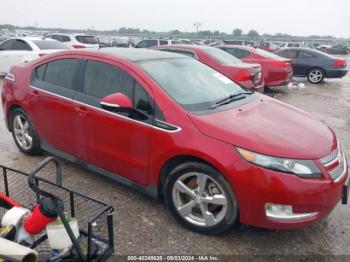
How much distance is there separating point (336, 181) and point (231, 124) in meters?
0.96

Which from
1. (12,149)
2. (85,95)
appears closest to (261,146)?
(85,95)

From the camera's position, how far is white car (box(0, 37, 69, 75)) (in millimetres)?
11250

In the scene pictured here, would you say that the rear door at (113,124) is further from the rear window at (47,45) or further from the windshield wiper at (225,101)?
the rear window at (47,45)

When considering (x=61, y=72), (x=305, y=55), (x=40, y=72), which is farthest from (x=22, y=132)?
(x=305, y=55)

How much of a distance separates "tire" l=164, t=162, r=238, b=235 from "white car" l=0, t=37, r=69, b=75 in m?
9.33

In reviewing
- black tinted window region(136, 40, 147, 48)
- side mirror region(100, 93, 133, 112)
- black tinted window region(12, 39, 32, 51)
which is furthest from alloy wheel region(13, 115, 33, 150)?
black tinted window region(136, 40, 147, 48)

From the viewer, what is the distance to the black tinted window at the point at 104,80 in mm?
3535

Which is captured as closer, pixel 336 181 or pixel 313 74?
pixel 336 181

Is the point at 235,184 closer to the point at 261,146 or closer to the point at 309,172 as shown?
the point at 261,146

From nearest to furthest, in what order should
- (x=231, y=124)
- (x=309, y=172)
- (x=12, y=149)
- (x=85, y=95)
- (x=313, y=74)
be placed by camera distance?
(x=309, y=172) → (x=231, y=124) → (x=85, y=95) → (x=12, y=149) → (x=313, y=74)

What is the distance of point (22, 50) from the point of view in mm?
11531

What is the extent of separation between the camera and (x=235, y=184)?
9.21 feet

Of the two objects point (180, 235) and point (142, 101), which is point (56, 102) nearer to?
point (142, 101)

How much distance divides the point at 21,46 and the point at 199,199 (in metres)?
10.5
